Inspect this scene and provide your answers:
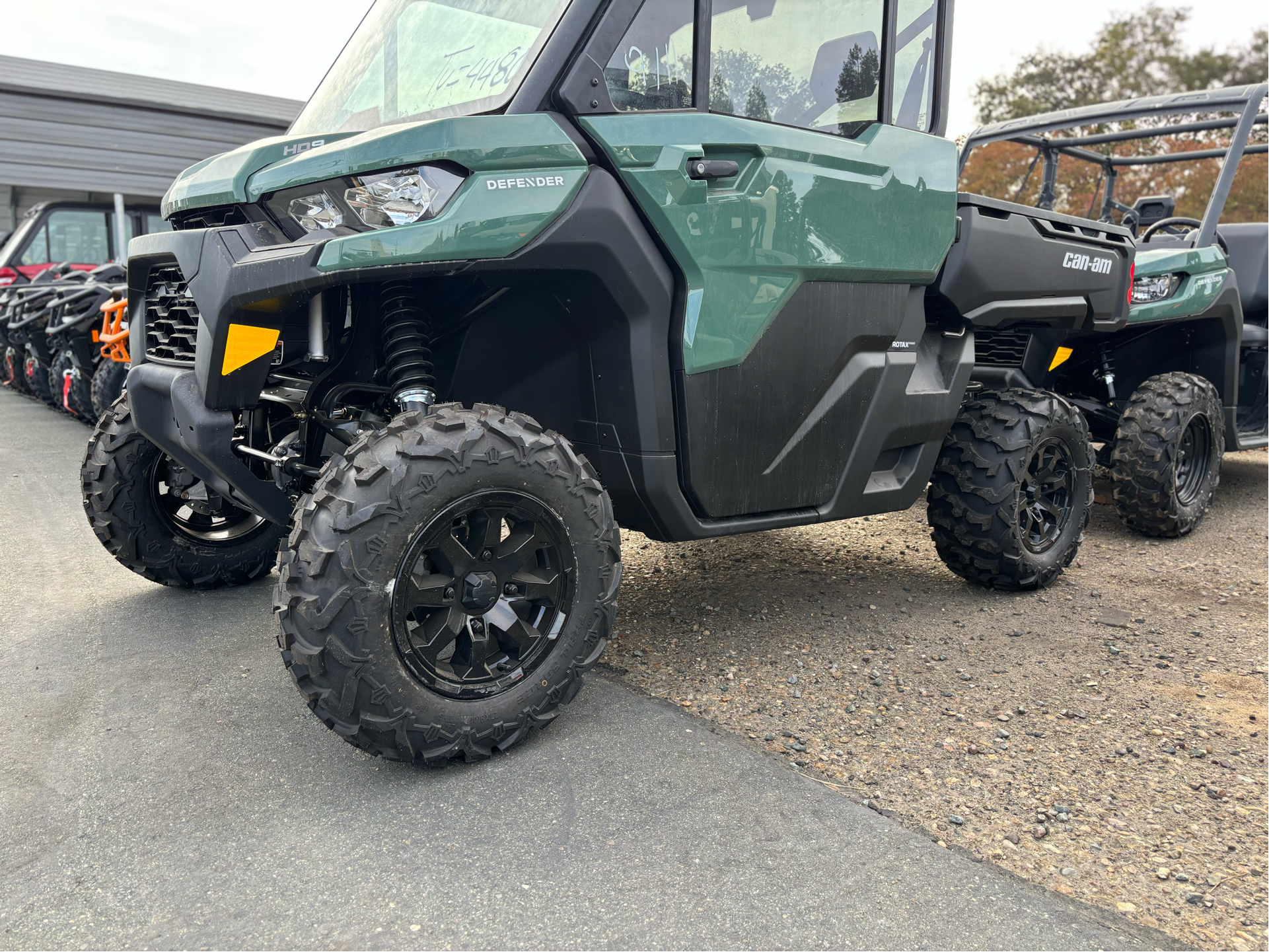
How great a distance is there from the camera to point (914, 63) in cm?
315

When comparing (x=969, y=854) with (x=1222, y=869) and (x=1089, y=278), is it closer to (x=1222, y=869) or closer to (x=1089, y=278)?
(x=1222, y=869)

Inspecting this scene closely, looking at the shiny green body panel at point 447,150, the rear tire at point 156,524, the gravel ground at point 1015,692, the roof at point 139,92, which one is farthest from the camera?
the roof at point 139,92

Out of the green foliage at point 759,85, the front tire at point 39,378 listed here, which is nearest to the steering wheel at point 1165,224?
the green foliage at point 759,85

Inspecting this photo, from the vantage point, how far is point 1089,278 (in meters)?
4.03

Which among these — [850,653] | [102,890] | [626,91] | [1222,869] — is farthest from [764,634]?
[102,890]

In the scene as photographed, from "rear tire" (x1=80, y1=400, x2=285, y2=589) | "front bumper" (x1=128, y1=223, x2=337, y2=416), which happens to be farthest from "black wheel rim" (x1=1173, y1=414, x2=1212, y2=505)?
"front bumper" (x1=128, y1=223, x2=337, y2=416)

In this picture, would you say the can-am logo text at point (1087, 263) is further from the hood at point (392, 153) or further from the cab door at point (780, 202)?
the hood at point (392, 153)

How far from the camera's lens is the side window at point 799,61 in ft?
8.85

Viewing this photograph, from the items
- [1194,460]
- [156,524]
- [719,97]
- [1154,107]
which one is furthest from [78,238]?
[1194,460]

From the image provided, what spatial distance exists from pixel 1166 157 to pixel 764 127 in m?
4.99

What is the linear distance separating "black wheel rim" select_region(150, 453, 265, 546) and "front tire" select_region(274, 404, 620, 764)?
139 centimetres

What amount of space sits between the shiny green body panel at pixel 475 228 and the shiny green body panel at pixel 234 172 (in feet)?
1.46

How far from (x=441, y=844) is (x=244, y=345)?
49.1 inches

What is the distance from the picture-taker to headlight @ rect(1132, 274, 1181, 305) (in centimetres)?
497
